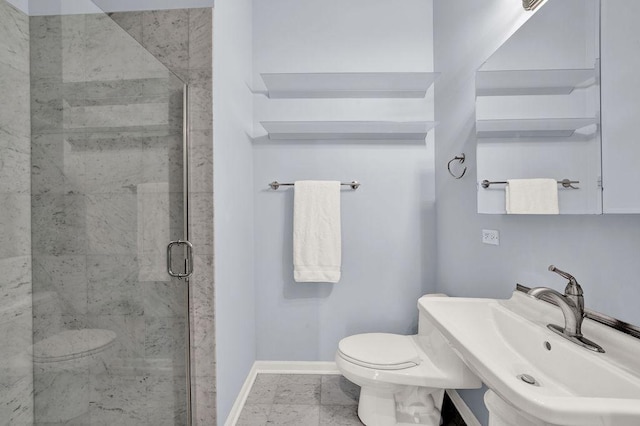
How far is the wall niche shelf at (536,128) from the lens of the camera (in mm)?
1024

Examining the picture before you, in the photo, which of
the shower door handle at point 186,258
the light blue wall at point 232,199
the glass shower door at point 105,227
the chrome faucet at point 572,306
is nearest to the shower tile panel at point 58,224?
the glass shower door at point 105,227

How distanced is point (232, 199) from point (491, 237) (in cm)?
132

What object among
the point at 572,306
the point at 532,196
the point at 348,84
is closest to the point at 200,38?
the point at 348,84

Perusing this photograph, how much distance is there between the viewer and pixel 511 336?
3.76ft

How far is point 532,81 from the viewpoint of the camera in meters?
1.25

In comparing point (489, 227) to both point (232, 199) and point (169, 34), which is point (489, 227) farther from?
point (169, 34)

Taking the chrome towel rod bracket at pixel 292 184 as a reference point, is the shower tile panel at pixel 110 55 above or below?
above

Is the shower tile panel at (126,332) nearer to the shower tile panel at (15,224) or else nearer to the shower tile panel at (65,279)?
the shower tile panel at (65,279)

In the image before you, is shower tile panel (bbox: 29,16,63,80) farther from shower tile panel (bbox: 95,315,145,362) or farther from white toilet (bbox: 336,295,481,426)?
white toilet (bbox: 336,295,481,426)

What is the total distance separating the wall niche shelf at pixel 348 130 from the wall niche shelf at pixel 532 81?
52 cm

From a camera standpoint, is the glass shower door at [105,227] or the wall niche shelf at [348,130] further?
the wall niche shelf at [348,130]

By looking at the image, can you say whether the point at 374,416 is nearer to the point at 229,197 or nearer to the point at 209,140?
the point at 229,197

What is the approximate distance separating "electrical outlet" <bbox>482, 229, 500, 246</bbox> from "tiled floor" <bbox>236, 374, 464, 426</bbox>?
3.21ft

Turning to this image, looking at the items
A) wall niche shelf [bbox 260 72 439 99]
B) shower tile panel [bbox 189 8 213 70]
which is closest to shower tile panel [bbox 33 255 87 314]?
shower tile panel [bbox 189 8 213 70]
